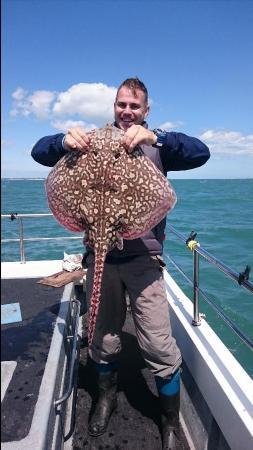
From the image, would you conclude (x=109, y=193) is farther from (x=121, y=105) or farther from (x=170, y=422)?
(x=170, y=422)

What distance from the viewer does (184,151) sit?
2785mm

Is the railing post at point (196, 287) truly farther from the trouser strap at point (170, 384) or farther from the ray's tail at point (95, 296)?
the ray's tail at point (95, 296)

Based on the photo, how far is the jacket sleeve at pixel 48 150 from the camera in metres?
2.81

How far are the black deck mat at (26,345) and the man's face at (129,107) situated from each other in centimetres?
171

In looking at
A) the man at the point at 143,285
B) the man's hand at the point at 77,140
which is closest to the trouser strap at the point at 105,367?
the man at the point at 143,285

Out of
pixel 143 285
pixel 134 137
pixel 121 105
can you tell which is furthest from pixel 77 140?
pixel 143 285

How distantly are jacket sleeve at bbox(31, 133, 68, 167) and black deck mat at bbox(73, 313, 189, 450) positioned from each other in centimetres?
261

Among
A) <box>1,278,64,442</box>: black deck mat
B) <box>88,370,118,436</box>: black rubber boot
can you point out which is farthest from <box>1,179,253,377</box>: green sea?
<box>88,370,118,436</box>: black rubber boot

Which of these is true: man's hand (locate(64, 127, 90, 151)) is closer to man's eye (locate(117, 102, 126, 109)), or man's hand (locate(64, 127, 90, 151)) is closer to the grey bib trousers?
man's eye (locate(117, 102, 126, 109))

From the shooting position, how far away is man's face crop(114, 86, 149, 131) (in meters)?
2.87

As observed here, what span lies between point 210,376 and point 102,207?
1975 mm

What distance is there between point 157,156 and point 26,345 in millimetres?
2263

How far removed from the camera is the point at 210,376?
317 cm

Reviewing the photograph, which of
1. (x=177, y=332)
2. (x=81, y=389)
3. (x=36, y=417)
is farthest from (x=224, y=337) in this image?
(x=36, y=417)
